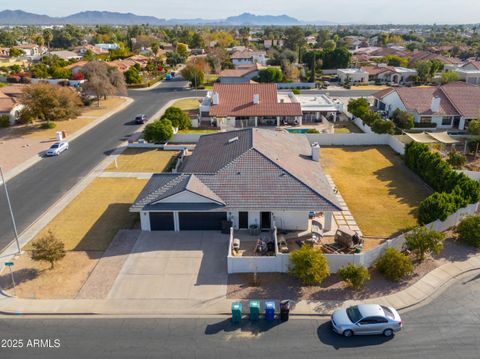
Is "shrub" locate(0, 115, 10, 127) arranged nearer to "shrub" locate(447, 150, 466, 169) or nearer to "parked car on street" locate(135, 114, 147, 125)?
"parked car on street" locate(135, 114, 147, 125)

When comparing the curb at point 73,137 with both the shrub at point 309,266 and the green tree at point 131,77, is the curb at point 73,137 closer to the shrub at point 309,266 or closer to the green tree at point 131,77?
the green tree at point 131,77

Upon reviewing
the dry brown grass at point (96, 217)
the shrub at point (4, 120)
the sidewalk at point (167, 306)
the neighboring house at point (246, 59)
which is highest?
the neighboring house at point (246, 59)

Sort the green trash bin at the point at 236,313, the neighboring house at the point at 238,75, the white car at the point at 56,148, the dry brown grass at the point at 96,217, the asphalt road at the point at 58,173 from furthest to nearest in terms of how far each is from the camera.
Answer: the neighboring house at the point at 238,75, the white car at the point at 56,148, the asphalt road at the point at 58,173, the dry brown grass at the point at 96,217, the green trash bin at the point at 236,313

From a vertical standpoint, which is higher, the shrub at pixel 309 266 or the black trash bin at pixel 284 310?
the shrub at pixel 309 266

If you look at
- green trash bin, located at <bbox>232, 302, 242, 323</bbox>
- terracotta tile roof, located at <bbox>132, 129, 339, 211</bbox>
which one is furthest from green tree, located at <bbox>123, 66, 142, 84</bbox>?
green trash bin, located at <bbox>232, 302, 242, 323</bbox>

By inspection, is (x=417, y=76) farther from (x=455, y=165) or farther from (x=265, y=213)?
(x=265, y=213)

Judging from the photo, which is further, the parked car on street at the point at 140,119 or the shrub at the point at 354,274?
the parked car on street at the point at 140,119

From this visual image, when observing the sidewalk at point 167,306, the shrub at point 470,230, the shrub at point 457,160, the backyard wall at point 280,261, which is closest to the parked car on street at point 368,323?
the sidewalk at point 167,306

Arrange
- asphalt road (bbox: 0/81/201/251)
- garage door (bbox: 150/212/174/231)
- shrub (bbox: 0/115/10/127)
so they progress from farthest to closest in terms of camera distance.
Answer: shrub (bbox: 0/115/10/127)
asphalt road (bbox: 0/81/201/251)
garage door (bbox: 150/212/174/231)
